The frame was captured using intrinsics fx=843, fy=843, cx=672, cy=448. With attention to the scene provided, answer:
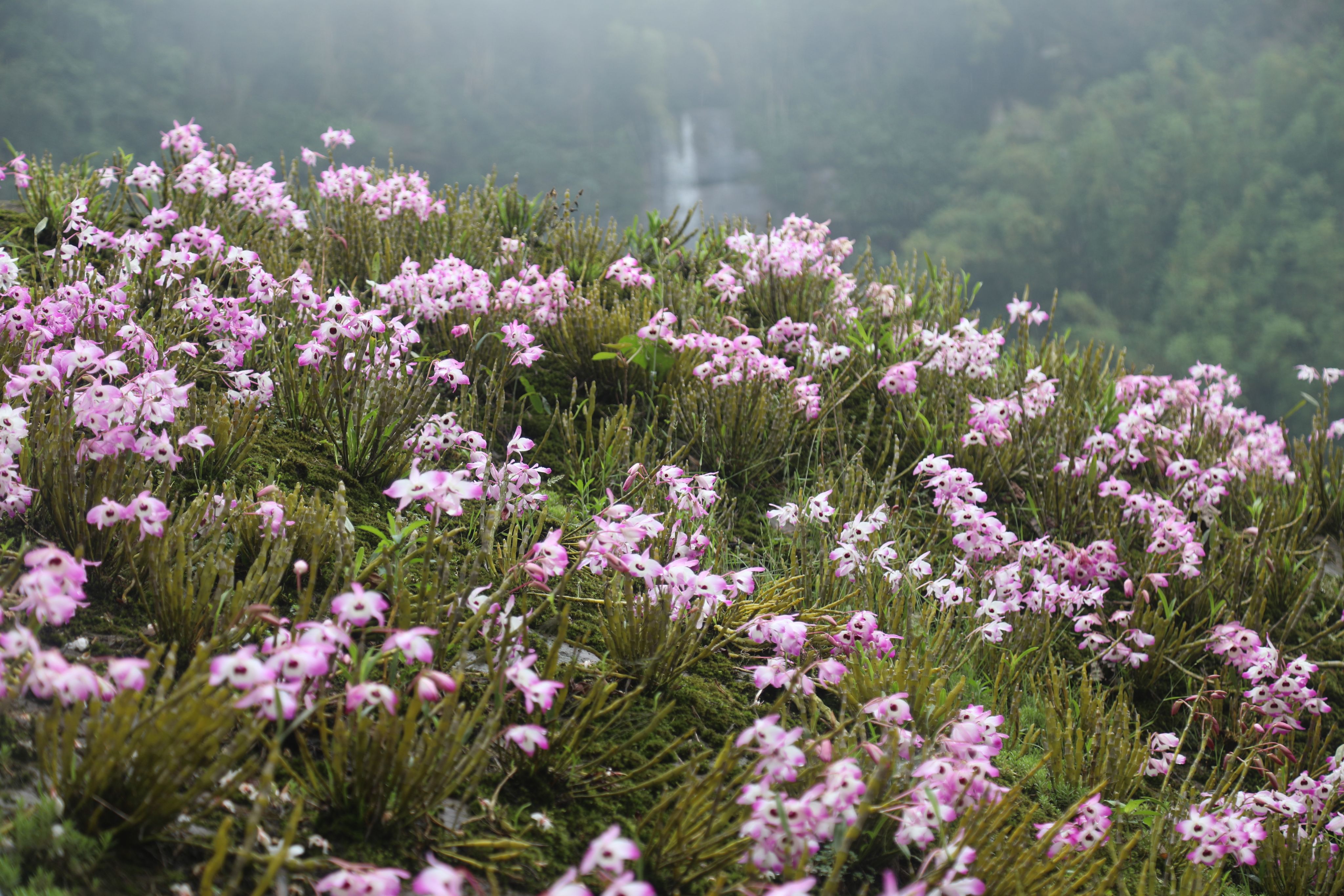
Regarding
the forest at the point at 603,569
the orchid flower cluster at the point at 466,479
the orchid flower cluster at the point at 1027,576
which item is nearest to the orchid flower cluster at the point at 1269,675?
the forest at the point at 603,569

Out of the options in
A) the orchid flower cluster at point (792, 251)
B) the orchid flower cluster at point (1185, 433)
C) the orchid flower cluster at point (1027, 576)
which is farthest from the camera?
the orchid flower cluster at point (792, 251)

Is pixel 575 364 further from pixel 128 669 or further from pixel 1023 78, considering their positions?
pixel 1023 78

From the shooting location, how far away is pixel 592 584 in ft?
7.86

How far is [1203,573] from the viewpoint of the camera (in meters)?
3.40

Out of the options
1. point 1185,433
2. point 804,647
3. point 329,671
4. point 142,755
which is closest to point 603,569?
point 804,647

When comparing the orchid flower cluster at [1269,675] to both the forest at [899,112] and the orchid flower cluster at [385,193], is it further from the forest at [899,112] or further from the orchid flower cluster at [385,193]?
the forest at [899,112]

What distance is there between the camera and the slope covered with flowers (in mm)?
1294

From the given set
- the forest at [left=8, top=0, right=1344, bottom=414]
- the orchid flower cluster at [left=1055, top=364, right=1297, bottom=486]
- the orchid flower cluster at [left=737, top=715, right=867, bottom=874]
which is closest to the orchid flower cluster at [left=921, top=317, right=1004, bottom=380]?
the orchid flower cluster at [left=1055, top=364, right=1297, bottom=486]

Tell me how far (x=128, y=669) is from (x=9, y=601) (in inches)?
17.5

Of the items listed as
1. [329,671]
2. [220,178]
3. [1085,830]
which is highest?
[220,178]

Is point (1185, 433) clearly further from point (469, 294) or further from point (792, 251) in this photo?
point (469, 294)

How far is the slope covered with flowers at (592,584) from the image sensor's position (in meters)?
1.29

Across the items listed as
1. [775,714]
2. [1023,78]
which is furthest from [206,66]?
[775,714]

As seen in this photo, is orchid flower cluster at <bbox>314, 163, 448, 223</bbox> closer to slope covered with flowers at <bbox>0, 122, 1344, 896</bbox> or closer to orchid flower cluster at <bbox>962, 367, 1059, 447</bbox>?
slope covered with flowers at <bbox>0, 122, 1344, 896</bbox>
